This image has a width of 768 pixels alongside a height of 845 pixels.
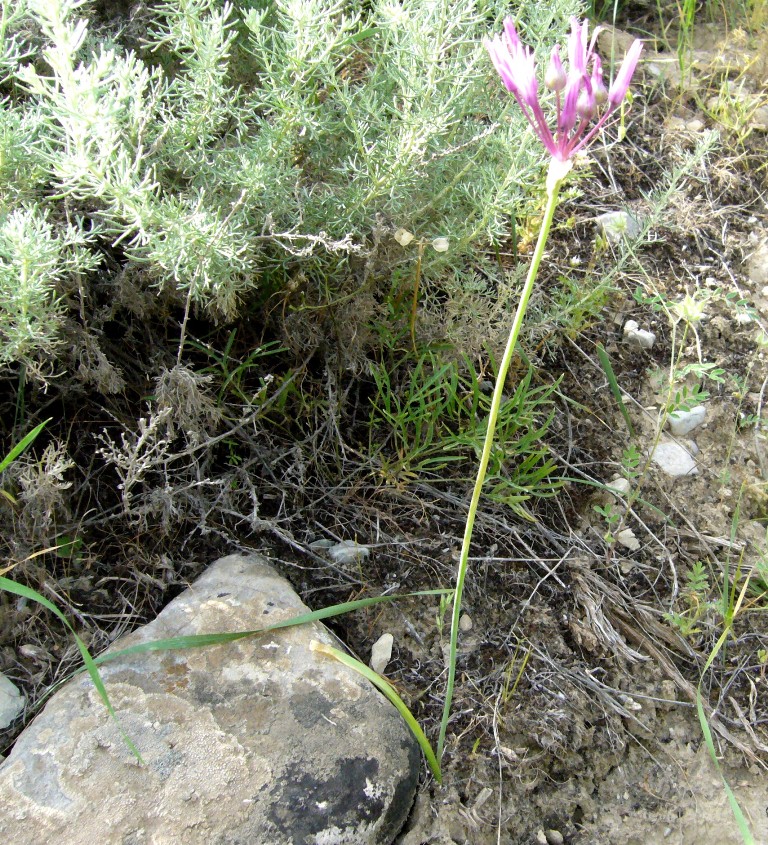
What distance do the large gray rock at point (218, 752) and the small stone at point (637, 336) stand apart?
1.44 m

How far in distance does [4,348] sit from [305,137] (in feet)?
2.74

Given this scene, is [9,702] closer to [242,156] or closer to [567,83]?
[242,156]

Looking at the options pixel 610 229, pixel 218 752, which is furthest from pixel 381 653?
pixel 610 229

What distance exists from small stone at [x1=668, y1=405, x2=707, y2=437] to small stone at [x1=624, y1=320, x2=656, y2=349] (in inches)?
10.5

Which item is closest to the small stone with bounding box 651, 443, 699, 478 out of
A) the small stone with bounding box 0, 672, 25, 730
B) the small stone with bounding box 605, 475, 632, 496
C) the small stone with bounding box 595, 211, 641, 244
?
the small stone with bounding box 605, 475, 632, 496

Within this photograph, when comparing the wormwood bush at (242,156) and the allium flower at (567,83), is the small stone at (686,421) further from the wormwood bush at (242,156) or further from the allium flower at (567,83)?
the allium flower at (567,83)

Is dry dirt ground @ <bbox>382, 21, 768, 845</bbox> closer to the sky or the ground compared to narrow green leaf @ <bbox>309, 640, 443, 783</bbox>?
closer to the ground

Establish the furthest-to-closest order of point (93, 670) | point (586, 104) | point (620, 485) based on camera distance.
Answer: point (620, 485) < point (93, 670) < point (586, 104)

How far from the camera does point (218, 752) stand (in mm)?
1595

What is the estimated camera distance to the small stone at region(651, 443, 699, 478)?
7.74 feet

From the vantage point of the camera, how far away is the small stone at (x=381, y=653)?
1.88m

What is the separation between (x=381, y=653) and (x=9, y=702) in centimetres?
82

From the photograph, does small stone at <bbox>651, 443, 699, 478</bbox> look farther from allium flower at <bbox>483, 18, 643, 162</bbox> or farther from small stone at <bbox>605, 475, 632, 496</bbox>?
allium flower at <bbox>483, 18, 643, 162</bbox>

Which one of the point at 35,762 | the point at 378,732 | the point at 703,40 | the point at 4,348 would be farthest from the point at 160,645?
the point at 703,40
